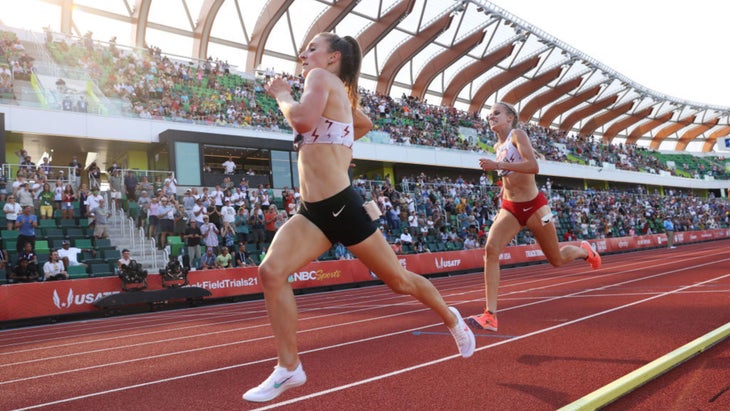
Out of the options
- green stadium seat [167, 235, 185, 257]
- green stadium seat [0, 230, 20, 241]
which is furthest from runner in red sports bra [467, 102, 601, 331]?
green stadium seat [0, 230, 20, 241]

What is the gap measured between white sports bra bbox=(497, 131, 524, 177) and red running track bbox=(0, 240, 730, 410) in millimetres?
1658

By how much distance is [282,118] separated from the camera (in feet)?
89.4

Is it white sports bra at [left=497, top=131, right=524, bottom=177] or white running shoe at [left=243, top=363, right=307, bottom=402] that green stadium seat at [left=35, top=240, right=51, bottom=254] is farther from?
white running shoe at [left=243, top=363, right=307, bottom=402]

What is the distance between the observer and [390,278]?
10.9 feet

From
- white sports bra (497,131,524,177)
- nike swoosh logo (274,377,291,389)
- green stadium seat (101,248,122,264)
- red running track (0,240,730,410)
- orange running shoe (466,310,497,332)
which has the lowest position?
red running track (0,240,730,410)

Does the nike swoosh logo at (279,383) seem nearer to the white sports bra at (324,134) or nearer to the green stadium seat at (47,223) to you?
the white sports bra at (324,134)

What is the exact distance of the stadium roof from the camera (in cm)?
3475

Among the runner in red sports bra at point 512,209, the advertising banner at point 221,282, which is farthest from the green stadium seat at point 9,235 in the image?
the runner in red sports bra at point 512,209

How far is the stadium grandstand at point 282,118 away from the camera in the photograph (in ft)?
62.6

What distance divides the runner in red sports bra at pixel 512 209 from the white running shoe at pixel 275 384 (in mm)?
2397

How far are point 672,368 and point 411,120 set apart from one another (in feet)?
113

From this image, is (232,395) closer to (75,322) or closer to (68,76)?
(75,322)

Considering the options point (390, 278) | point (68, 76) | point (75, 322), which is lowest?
point (75, 322)

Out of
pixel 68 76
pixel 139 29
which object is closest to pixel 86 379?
pixel 68 76
